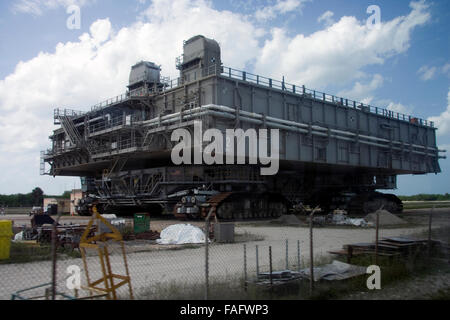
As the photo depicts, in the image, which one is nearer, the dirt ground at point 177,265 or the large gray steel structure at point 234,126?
the dirt ground at point 177,265

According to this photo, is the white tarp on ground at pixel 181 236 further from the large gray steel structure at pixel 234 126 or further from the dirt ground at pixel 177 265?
the large gray steel structure at pixel 234 126

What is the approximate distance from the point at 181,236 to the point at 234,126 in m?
11.9

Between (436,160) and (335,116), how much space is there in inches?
736

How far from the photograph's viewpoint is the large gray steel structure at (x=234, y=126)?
2867cm

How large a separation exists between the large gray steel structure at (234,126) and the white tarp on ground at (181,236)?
10.1 metres

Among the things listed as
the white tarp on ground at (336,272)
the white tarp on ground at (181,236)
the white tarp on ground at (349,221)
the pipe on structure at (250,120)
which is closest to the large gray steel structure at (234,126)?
the pipe on structure at (250,120)

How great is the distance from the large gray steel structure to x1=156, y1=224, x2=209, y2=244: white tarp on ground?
10100mm

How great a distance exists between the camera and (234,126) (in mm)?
27047

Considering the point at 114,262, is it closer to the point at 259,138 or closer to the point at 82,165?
the point at 259,138

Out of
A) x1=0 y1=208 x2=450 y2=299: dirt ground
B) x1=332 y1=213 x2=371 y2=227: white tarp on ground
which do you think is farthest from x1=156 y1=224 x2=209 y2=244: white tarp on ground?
x1=332 y1=213 x2=371 y2=227: white tarp on ground

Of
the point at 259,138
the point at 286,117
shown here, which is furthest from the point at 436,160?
the point at 259,138

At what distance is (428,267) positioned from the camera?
1035cm

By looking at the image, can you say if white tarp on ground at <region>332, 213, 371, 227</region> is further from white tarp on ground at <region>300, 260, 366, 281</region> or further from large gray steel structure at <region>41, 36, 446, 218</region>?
white tarp on ground at <region>300, 260, 366, 281</region>

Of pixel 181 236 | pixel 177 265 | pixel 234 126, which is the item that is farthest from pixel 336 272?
pixel 234 126
